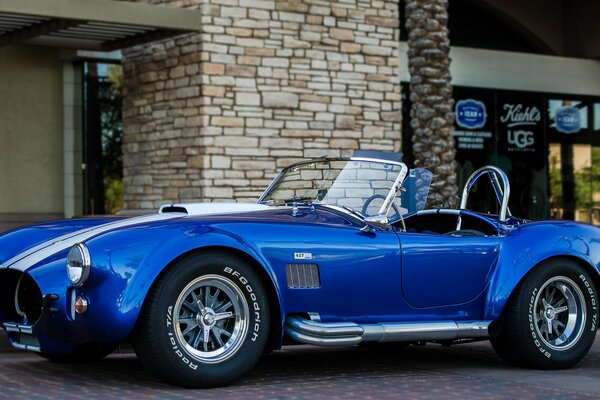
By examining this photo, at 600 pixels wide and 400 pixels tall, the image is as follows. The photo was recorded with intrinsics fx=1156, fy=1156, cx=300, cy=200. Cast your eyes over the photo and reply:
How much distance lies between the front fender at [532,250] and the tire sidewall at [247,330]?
1751 mm

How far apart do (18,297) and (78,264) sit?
85 cm

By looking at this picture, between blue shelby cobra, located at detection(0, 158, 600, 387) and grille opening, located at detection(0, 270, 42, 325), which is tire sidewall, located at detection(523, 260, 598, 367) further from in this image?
grille opening, located at detection(0, 270, 42, 325)

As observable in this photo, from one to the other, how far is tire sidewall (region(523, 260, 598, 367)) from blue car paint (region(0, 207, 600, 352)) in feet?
0.35

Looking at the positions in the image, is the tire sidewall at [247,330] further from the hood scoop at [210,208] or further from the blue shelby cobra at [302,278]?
the hood scoop at [210,208]

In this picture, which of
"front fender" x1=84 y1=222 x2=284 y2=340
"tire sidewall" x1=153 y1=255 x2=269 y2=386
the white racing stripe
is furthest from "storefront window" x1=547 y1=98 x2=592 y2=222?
"front fender" x1=84 y1=222 x2=284 y2=340

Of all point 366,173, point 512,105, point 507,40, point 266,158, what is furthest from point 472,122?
point 366,173

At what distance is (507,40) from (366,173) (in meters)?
15.0

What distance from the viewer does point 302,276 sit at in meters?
6.93

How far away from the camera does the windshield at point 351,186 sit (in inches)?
311

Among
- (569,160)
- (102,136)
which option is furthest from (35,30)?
(569,160)

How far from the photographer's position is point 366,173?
8.09 m

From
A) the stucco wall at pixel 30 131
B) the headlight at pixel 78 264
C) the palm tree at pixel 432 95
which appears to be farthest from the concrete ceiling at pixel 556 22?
the headlight at pixel 78 264

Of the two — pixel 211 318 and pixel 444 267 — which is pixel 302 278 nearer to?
pixel 211 318

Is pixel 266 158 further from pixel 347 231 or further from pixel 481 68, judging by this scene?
pixel 347 231
